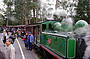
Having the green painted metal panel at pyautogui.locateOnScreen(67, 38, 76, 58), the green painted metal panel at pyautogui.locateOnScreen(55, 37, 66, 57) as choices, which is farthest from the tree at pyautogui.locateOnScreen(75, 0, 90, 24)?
the green painted metal panel at pyautogui.locateOnScreen(67, 38, 76, 58)

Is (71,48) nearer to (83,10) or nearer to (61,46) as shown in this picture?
(61,46)

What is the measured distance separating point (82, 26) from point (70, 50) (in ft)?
3.28

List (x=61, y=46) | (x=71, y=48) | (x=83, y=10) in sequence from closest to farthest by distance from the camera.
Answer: (x=71, y=48) < (x=61, y=46) < (x=83, y=10)

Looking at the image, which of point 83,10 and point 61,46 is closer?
point 61,46

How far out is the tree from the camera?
92.2 ft

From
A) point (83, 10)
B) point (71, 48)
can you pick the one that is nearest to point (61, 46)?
point (71, 48)

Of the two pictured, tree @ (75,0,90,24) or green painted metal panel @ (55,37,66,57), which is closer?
green painted metal panel @ (55,37,66,57)

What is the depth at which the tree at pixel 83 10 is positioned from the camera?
92.2 feet

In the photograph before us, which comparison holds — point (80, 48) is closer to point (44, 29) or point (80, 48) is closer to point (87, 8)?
point (44, 29)

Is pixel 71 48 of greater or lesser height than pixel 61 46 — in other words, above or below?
above

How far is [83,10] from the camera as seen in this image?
95.0 feet

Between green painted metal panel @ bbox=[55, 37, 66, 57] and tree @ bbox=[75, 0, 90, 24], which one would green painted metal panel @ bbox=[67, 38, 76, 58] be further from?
tree @ bbox=[75, 0, 90, 24]

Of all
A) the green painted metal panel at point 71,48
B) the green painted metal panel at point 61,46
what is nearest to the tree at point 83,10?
the green painted metal panel at point 61,46

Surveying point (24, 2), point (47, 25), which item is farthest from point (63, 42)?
point (24, 2)
